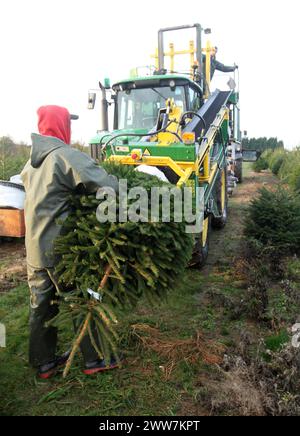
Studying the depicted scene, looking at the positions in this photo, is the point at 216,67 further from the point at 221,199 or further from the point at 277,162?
the point at 277,162

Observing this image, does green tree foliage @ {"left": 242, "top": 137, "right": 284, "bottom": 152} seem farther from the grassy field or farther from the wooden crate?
the wooden crate

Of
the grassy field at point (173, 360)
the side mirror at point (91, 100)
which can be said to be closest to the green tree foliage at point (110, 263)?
the grassy field at point (173, 360)

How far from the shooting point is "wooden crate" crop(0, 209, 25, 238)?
17.6ft

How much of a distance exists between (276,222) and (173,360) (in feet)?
11.2

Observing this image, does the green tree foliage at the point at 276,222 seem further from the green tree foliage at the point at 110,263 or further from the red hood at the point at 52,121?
the red hood at the point at 52,121

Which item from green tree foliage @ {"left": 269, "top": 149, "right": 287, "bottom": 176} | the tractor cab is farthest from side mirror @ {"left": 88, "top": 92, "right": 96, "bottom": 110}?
green tree foliage @ {"left": 269, "top": 149, "right": 287, "bottom": 176}

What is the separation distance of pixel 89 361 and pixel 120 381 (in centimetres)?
29

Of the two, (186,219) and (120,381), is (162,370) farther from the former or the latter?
(186,219)

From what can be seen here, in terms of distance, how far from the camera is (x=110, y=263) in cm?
263

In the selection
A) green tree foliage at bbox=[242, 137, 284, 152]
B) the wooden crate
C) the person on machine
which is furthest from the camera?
green tree foliage at bbox=[242, 137, 284, 152]

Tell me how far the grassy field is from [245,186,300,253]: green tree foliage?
3.06 ft

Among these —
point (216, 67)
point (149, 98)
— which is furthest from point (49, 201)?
point (216, 67)

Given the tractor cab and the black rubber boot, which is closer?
the black rubber boot

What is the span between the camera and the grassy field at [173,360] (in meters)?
2.80
